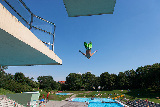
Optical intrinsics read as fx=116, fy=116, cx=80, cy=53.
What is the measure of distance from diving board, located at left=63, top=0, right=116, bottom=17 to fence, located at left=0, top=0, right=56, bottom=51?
1.98 meters

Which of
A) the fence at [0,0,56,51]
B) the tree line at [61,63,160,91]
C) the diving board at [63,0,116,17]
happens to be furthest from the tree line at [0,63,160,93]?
the fence at [0,0,56,51]

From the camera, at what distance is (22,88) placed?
80.6 ft

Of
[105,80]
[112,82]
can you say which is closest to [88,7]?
[112,82]

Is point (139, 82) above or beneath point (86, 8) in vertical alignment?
beneath

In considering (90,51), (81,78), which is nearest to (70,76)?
(81,78)

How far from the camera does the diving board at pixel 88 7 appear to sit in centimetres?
561

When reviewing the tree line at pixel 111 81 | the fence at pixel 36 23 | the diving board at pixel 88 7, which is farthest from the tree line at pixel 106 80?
the fence at pixel 36 23

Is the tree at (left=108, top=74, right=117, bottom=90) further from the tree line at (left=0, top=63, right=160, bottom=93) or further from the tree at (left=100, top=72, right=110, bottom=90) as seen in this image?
the tree at (left=100, top=72, right=110, bottom=90)

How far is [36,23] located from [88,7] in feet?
10.8

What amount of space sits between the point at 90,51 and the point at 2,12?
1364 centimetres

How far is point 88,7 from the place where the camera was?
6.07 metres

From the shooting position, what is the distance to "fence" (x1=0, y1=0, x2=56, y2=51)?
292cm

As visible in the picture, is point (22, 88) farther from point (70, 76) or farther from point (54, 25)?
point (70, 76)

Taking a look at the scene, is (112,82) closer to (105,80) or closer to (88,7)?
(105,80)
